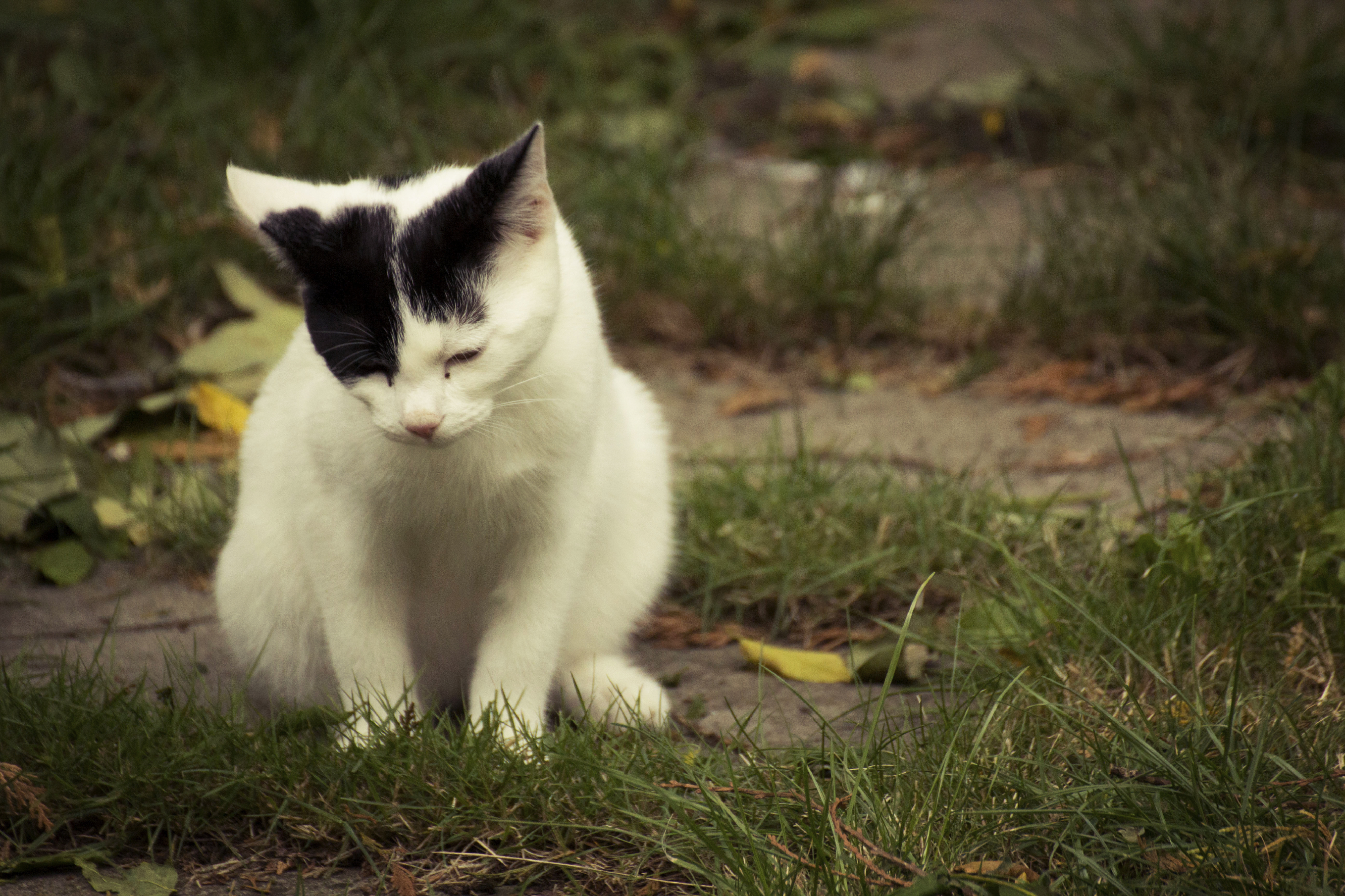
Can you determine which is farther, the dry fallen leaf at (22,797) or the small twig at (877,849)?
the dry fallen leaf at (22,797)

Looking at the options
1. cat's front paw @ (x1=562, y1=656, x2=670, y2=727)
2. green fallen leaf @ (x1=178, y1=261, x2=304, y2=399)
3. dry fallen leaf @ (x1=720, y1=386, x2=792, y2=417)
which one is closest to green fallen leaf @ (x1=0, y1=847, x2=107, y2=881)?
cat's front paw @ (x1=562, y1=656, x2=670, y2=727)

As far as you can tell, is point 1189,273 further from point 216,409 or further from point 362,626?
point 216,409

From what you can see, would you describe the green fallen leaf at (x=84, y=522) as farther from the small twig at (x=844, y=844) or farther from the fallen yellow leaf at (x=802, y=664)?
the small twig at (x=844, y=844)

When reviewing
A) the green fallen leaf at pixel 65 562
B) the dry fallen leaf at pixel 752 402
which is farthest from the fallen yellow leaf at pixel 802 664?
the green fallen leaf at pixel 65 562

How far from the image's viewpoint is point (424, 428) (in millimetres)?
1814

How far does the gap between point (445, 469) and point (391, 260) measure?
16.5 inches

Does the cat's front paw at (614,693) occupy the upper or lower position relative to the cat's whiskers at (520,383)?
lower

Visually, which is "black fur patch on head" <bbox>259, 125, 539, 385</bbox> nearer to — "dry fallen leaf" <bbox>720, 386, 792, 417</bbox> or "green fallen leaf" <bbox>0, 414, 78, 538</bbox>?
"green fallen leaf" <bbox>0, 414, 78, 538</bbox>

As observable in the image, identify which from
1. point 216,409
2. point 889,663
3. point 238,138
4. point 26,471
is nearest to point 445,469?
point 889,663

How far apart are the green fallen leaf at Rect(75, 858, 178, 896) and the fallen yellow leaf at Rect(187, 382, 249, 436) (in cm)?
191

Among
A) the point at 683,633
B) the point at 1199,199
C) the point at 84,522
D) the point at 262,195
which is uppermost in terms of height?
the point at 262,195

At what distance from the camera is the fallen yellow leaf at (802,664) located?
2609mm

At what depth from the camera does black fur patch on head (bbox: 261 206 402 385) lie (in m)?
1.84

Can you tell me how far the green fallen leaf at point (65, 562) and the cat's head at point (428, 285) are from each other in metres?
1.55
